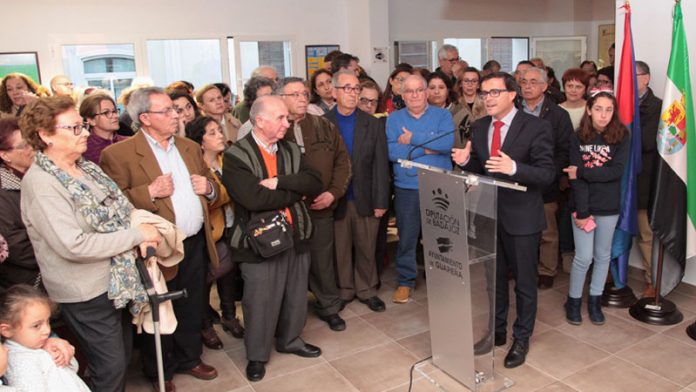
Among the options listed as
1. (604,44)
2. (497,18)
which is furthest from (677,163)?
(604,44)

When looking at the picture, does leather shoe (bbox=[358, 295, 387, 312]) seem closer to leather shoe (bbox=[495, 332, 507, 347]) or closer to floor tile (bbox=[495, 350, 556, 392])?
leather shoe (bbox=[495, 332, 507, 347])

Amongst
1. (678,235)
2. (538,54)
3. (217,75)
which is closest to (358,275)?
(678,235)

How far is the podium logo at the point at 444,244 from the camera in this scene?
2992 mm

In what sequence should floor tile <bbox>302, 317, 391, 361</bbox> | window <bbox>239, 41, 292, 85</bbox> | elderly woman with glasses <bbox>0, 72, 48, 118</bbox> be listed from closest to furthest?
floor tile <bbox>302, 317, 391, 361</bbox>
elderly woman with glasses <bbox>0, 72, 48, 118</bbox>
window <bbox>239, 41, 292, 85</bbox>

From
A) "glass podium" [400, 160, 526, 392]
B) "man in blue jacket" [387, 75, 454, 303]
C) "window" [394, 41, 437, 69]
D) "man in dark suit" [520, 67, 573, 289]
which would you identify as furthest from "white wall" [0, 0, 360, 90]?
"glass podium" [400, 160, 526, 392]

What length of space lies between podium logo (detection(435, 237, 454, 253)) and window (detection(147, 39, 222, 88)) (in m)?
6.09

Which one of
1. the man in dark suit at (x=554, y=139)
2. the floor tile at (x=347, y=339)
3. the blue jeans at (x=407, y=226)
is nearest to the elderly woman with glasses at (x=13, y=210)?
the floor tile at (x=347, y=339)

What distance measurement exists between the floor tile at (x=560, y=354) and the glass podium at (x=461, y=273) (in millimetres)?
310

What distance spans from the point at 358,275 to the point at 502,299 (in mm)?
1167

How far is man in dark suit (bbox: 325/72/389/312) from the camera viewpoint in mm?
4043

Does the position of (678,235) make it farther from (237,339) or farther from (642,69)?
(237,339)

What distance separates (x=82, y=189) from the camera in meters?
2.41

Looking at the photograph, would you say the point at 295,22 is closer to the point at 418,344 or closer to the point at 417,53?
the point at 417,53

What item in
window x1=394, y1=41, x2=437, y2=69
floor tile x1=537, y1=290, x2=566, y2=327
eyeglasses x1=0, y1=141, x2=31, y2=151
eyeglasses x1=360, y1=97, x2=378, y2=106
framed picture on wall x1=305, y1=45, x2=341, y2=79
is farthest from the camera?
window x1=394, y1=41, x2=437, y2=69
